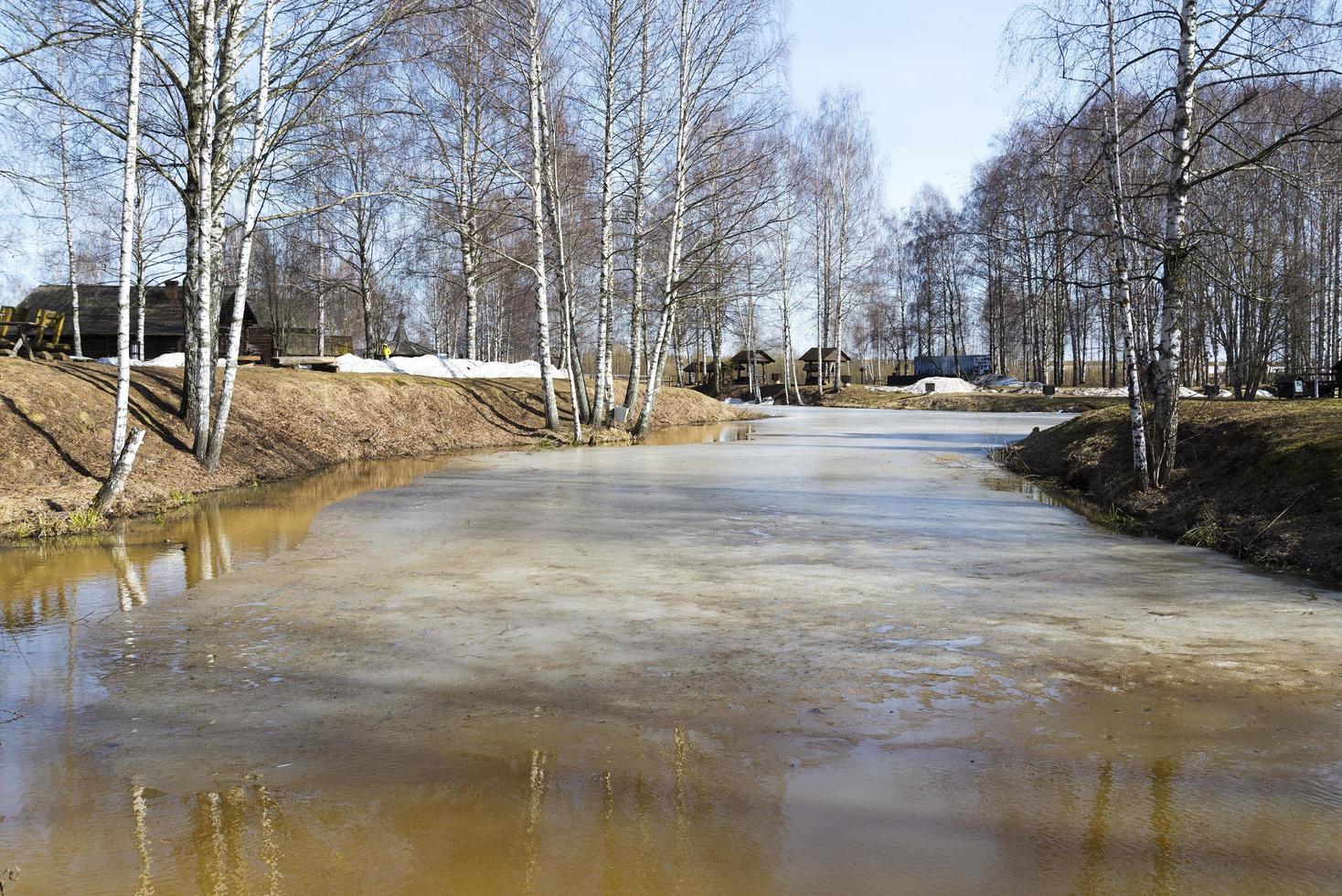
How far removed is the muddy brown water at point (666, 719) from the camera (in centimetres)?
280

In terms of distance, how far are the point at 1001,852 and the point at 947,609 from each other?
2971 millimetres

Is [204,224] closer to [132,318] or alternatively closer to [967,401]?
[132,318]

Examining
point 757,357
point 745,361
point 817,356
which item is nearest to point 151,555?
point 817,356

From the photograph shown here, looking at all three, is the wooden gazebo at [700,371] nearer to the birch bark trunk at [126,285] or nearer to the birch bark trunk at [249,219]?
the birch bark trunk at [249,219]

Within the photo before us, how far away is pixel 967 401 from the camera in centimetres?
3838

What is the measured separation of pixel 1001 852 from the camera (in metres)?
2.83

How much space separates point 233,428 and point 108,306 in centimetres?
2425

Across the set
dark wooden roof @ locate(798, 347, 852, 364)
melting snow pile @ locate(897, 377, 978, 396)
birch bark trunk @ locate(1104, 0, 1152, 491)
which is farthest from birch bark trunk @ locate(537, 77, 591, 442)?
dark wooden roof @ locate(798, 347, 852, 364)

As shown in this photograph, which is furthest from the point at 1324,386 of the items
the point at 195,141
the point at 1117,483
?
the point at 195,141

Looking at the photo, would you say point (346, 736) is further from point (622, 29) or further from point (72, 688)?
point (622, 29)

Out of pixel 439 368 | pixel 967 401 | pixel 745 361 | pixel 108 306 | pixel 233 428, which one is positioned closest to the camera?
pixel 233 428

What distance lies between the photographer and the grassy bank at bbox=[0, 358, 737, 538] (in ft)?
32.6

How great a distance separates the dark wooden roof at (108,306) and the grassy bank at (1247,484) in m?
28.9

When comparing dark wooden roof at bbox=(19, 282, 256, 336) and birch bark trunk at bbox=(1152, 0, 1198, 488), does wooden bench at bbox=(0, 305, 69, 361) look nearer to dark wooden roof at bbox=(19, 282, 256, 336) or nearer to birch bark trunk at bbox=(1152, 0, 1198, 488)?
birch bark trunk at bbox=(1152, 0, 1198, 488)
